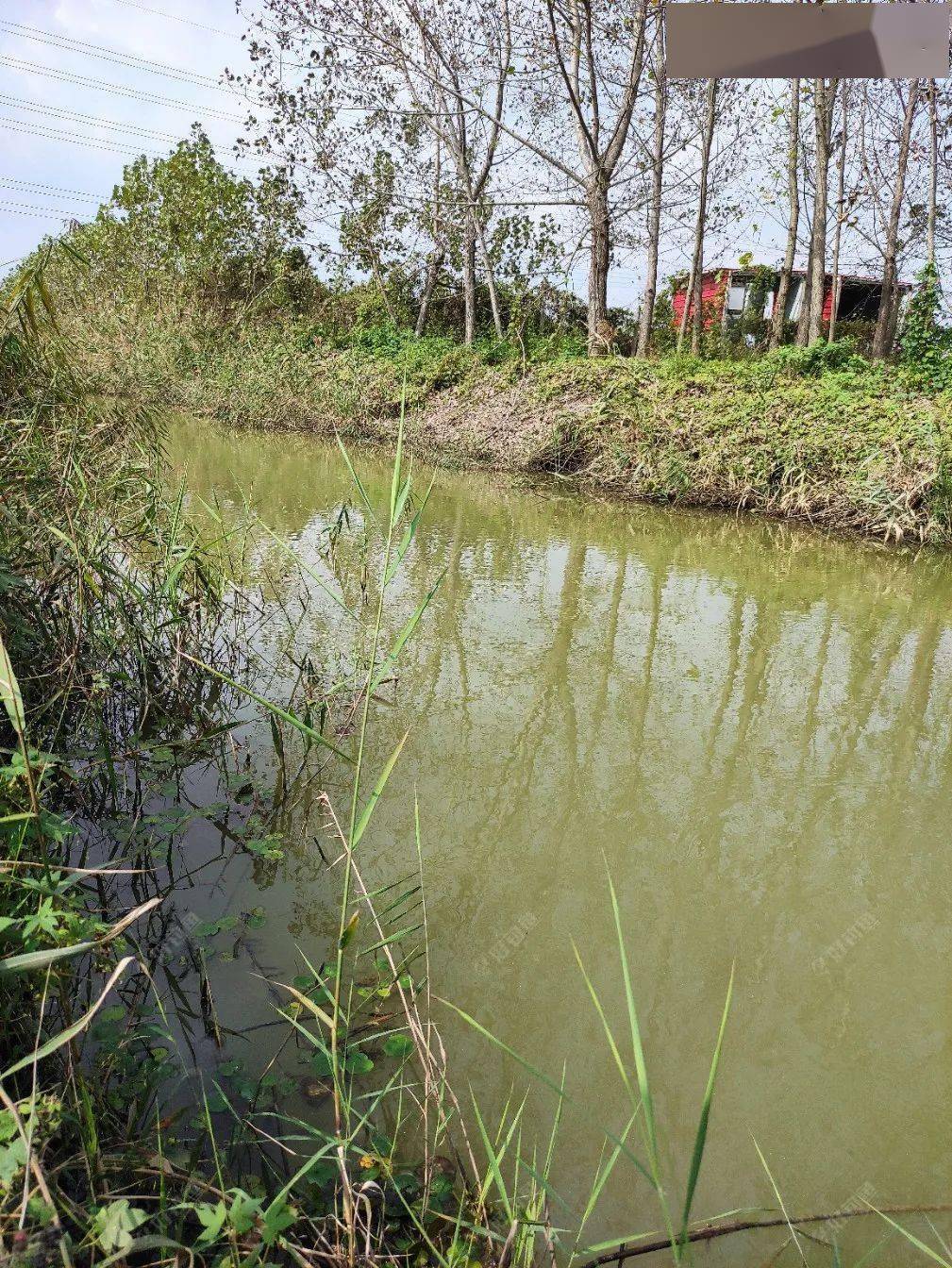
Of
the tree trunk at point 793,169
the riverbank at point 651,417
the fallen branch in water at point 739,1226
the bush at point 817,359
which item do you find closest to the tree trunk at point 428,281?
the riverbank at point 651,417

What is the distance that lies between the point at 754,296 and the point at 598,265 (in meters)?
11.3

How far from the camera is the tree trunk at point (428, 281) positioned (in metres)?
16.2

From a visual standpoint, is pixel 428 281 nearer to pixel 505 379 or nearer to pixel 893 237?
pixel 505 379

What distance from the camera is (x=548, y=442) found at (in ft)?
30.3

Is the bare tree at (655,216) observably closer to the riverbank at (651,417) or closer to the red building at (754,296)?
the riverbank at (651,417)

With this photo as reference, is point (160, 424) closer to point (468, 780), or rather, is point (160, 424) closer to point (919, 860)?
point (468, 780)

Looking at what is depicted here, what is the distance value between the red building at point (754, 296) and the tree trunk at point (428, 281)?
20.4 ft

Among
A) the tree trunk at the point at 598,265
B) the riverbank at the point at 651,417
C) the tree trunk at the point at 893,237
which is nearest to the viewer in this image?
the riverbank at the point at 651,417

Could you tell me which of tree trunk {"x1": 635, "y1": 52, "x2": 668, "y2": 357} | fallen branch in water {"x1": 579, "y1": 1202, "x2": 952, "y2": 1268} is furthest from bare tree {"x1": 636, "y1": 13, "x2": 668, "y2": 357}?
fallen branch in water {"x1": 579, "y1": 1202, "x2": 952, "y2": 1268}

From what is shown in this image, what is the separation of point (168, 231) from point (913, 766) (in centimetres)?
2263

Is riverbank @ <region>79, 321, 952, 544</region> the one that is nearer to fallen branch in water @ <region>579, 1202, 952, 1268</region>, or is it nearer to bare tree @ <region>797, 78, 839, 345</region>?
bare tree @ <region>797, 78, 839, 345</region>

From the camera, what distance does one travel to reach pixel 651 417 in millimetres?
8688

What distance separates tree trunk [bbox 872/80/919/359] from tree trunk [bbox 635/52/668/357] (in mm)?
5132

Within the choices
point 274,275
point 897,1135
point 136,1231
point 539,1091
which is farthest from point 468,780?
point 274,275
